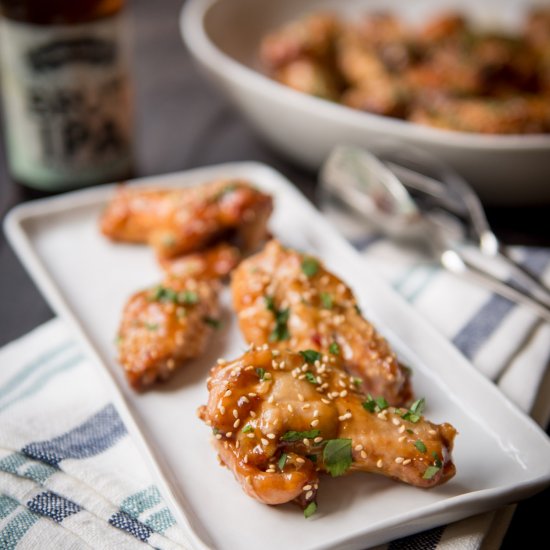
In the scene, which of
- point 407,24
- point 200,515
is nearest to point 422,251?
point 200,515

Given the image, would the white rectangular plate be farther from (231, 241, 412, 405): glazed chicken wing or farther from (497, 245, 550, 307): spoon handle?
(497, 245, 550, 307): spoon handle

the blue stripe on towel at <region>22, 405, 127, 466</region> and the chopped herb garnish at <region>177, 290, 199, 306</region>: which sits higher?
the chopped herb garnish at <region>177, 290, 199, 306</region>

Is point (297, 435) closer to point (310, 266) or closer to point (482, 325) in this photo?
point (310, 266)

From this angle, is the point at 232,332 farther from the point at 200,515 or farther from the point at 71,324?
the point at 200,515

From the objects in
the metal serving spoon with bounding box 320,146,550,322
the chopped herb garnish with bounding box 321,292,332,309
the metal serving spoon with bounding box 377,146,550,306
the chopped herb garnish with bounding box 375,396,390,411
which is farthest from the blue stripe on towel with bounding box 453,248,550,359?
the chopped herb garnish with bounding box 375,396,390,411

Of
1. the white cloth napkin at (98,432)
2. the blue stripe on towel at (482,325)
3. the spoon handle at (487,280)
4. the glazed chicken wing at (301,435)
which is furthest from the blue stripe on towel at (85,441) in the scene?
the spoon handle at (487,280)

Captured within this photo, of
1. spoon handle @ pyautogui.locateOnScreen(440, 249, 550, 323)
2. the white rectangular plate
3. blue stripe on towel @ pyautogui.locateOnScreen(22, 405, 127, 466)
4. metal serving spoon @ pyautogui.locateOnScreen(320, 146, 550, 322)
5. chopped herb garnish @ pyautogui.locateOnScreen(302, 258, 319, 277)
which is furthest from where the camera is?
metal serving spoon @ pyautogui.locateOnScreen(320, 146, 550, 322)

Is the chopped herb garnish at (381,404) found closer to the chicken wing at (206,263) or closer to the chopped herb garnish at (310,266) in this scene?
the chopped herb garnish at (310,266)

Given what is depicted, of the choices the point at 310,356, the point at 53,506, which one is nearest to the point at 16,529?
the point at 53,506

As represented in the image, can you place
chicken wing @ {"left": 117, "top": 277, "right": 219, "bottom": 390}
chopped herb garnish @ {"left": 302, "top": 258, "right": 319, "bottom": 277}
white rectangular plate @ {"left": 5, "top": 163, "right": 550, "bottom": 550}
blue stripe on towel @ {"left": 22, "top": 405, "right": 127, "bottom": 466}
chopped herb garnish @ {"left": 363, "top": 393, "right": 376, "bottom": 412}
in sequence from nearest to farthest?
white rectangular plate @ {"left": 5, "top": 163, "right": 550, "bottom": 550}
chopped herb garnish @ {"left": 363, "top": 393, "right": 376, "bottom": 412}
blue stripe on towel @ {"left": 22, "top": 405, "right": 127, "bottom": 466}
chicken wing @ {"left": 117, "top": 277, "right": 219, "bottom": 390}
chopped herb garnish @ {"left": 302, "top": 258, "right": 319, "bottom": 277}
